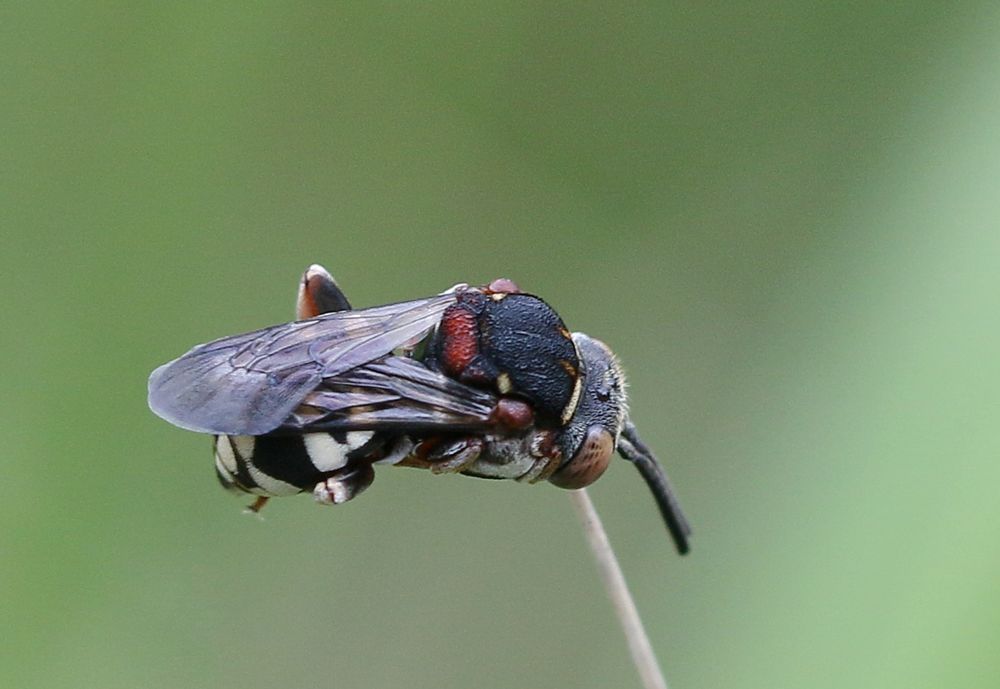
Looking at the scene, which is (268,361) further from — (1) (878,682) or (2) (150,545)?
(2) (150,545)

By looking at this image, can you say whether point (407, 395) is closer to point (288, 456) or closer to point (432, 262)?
point (288, 456)

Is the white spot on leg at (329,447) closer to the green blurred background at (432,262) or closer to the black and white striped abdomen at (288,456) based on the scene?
the black and white striped abdomen at (288,456)

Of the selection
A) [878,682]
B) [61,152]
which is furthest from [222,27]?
[878,682]

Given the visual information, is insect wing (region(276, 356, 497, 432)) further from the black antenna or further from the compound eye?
the black antenna

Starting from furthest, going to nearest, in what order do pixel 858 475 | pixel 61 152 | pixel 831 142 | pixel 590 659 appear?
pixel 831 142 → pixel 590 659 → pixel 61 152 → pixel 858 475

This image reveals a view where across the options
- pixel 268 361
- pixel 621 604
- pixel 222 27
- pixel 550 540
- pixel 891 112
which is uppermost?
pixel 891 112

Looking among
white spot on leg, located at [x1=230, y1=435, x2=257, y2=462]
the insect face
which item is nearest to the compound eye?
the insect face

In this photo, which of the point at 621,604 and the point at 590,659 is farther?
the point at 590,659
